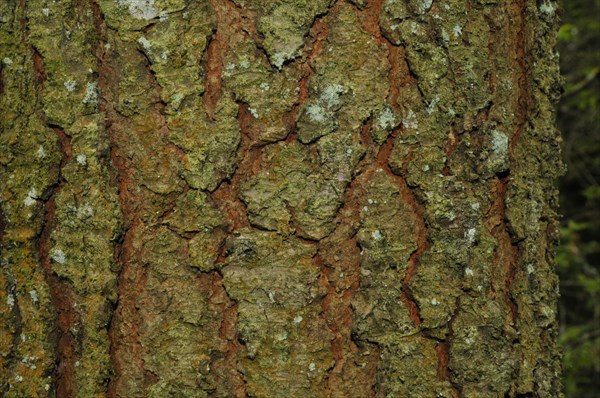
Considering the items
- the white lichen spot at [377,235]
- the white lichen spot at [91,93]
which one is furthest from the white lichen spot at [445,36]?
the white lichen spot at [91,93]

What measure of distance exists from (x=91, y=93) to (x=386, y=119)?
0.55 meters

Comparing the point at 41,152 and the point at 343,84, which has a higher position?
the point at 343,84

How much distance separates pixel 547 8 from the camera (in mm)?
1470

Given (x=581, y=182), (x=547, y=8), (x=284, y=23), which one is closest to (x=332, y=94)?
(x=284, y=23)

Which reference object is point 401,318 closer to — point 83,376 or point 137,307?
point 137,307

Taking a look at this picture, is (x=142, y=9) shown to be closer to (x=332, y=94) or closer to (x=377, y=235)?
(x=332, y=94)

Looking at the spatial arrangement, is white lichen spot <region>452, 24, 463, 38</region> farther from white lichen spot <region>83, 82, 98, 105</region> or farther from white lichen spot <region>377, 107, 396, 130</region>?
white lichen spot <region>83, 82, 98, 105</region>

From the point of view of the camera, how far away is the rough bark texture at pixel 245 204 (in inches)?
50.4

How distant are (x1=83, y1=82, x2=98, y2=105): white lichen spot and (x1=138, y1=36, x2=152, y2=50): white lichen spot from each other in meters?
0.11

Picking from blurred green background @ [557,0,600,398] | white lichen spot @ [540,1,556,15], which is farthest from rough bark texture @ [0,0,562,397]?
blurred green background @ [557,0,600,398]

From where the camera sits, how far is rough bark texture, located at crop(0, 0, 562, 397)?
4.20 feet

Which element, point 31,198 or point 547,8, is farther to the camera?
point 547,8

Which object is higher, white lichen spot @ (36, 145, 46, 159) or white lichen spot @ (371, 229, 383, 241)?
white lichen spot @ (371, 229, 383, 241)

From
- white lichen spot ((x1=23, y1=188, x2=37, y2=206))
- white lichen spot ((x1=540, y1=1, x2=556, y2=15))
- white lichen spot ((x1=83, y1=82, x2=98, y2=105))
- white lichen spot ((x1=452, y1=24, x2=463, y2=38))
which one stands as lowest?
white lichen spot ((x1=23, y1=188, x2=37, y2=206))
